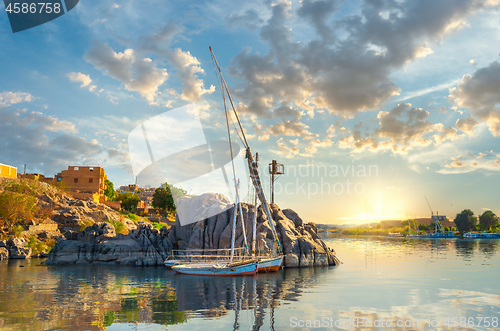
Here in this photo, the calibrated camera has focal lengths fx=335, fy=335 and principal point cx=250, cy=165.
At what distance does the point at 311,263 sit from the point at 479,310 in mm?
28966

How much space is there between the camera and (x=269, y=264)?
146 feet

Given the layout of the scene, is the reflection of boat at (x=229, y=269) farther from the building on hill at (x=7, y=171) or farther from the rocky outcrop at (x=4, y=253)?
the building on hill at (x=7, y=171)

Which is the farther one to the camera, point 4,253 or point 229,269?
point 4,253

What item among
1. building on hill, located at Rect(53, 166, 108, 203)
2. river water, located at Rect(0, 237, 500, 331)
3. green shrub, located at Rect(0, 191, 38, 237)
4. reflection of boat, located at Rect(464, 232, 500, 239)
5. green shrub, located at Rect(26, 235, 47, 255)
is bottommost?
reflection of boat, located at Rect(464, 232, 500, 239)

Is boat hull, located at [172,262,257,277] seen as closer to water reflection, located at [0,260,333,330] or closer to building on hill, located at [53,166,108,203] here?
water reflection, located at [0,260,333,330]

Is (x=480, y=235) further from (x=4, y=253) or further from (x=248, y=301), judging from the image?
(x=4, y=253)

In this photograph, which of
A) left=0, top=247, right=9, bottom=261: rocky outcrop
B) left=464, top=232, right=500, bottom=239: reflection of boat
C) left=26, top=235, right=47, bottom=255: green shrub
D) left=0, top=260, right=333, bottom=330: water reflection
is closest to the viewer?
left=0, top=260, right=333, bottom=330: water reflection

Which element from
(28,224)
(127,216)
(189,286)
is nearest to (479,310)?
(189,286)

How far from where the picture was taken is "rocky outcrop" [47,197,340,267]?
52.7 meters

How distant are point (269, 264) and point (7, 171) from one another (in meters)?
81.1

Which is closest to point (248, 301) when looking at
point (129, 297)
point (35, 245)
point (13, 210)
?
point (129, 297)

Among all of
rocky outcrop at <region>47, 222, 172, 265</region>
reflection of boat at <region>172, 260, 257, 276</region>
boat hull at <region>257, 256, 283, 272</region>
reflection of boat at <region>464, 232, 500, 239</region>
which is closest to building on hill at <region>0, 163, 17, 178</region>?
rocky outcrop at <region>47, 222, 172, 265</region>

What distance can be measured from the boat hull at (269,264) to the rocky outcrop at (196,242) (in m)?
4.17

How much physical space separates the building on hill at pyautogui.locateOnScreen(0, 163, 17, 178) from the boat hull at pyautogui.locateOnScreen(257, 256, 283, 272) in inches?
3079
